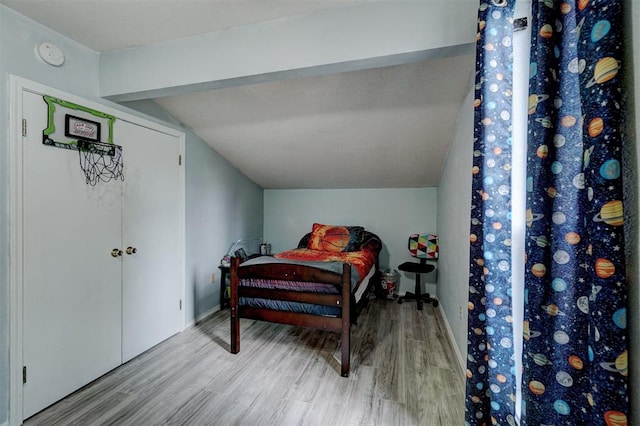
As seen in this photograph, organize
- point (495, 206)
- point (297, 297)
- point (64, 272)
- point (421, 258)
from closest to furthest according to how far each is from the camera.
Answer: point (495, 206), point (64, 272), point (297, 297), point (421, 258)

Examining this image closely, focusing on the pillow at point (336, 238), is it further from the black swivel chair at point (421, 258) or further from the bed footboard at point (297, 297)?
the bed footboard at point (297, 297)

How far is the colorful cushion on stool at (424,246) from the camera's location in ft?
11.8

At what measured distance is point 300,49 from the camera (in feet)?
5.10

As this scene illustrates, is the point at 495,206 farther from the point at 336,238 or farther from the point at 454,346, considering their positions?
the point at 336,238

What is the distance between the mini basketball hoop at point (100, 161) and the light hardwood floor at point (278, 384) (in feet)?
4.87

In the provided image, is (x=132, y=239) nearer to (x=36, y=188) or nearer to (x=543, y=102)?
(x=36, y=188)

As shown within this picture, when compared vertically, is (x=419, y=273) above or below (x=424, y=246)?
below

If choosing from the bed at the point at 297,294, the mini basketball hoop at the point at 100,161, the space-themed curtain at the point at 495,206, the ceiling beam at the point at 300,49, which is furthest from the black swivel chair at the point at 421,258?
the mini basketball hoop at the point at 100,161

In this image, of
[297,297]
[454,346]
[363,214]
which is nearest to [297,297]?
[297,297]

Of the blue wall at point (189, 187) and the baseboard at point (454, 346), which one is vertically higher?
the blue wall at point (189, 187)

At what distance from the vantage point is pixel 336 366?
2168 mm

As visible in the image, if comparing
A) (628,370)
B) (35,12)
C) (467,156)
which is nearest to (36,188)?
(35,12)

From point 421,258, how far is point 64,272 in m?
3.53

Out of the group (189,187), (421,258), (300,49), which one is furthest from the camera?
(421,258)
